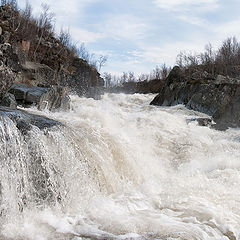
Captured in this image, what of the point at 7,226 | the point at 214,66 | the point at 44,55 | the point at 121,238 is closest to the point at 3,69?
the point at 7,226

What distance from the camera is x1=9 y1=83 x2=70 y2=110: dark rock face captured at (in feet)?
25.0

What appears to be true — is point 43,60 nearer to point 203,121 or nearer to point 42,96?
point 42,96

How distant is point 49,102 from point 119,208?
5.32 m

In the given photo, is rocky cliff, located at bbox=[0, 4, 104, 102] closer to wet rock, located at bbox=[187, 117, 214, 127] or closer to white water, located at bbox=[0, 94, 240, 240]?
wet rock, located at bbox=[187, 117, 214, 127]

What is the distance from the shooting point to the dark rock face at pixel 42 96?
7605 mm

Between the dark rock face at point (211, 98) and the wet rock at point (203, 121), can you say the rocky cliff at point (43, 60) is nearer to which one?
the dark rock face at point (211, 98)

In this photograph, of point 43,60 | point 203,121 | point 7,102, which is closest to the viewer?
point 7,102

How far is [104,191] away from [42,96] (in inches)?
179

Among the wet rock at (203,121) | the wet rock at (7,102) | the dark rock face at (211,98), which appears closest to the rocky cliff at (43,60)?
the dark rock face at (211,98)

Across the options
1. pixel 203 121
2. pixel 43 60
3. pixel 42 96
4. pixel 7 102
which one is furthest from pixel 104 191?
pixel 43 60

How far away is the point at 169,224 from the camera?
3.34 m

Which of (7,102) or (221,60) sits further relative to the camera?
(221,60)

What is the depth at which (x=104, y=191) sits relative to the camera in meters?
4.23

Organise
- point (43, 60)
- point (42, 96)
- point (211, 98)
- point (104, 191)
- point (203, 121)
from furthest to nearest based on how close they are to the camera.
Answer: point (43, 60), point (211, 98), point (203, 121), point (42, 96), point (104, 191)
